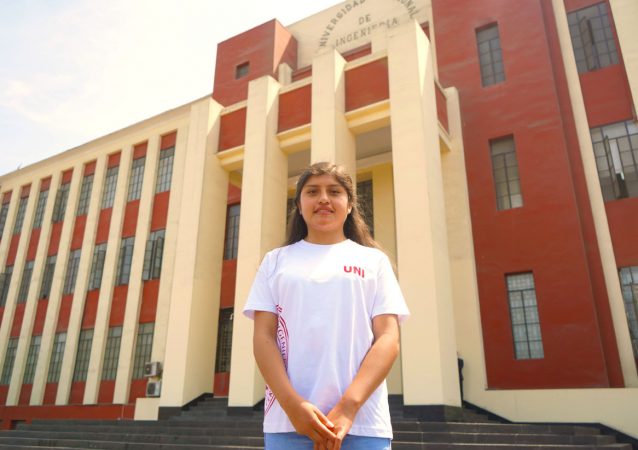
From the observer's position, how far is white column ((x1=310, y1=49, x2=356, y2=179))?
1159 cm

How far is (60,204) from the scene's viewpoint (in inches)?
858

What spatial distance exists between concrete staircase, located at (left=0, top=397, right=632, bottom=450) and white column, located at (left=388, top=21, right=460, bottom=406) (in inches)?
32.6

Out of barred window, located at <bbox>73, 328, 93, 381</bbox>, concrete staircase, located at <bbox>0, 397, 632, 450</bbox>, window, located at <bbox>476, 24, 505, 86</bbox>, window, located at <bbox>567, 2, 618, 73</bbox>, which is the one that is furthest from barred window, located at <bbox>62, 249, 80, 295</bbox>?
window, located at <bbox>567, 2, 618, 73</bbox>

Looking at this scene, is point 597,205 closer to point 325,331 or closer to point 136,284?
point 325,331

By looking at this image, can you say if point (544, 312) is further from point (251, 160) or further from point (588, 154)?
point (251, 160)

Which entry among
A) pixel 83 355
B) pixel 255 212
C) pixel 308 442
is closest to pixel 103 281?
pixel 83 355

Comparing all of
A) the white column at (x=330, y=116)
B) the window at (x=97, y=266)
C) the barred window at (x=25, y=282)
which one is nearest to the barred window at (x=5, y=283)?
the barred window at (x=25, y=282)

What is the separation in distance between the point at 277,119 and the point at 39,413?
46.2 feet

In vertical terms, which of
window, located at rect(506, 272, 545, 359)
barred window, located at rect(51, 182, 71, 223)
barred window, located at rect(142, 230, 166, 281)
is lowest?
window, located at rect(506, 272, 545, 359)

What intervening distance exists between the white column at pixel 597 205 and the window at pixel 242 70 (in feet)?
33.8

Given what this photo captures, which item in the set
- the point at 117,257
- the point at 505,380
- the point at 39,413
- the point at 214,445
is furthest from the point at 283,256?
the point at 39,413

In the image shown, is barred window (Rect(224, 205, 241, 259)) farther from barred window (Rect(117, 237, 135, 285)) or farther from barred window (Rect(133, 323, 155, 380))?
barred window (Rect(117, 237, 135, 285))

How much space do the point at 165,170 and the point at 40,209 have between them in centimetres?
791

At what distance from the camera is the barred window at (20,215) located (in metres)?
23.0
